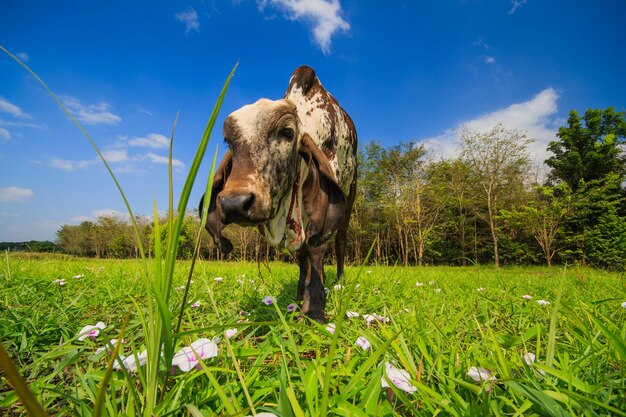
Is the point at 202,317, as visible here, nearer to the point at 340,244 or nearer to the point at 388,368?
the point at 388,368

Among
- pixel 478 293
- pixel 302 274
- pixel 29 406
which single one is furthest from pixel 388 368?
pixel 478 293

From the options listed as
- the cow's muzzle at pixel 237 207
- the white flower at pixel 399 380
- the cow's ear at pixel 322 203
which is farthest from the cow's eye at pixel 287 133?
the white flower at pixel 399 380

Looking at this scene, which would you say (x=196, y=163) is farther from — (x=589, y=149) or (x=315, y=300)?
(x=589, y=149)

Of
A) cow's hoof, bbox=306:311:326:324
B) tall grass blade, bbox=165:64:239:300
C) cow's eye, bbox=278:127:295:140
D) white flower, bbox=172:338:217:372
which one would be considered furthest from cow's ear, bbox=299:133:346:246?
tall grass blade, bbox=165:64:239:300

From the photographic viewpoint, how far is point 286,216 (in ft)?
7.76

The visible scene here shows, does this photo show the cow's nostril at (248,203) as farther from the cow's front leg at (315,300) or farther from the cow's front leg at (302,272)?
the cow's front leg at (302,272)

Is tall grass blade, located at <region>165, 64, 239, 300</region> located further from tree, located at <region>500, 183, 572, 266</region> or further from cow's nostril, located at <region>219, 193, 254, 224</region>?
tree, located at <region>500, 183, 572, 266</region>

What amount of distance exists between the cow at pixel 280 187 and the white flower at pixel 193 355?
0.68m

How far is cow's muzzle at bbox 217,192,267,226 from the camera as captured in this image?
151 centimetres

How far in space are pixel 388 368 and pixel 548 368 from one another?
480mm

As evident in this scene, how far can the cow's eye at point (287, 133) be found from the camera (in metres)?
2.04

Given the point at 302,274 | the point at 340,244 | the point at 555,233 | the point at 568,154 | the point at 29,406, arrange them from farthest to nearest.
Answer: the point at 568,154, the point at 555,233, the point at 340,244, the point at 302,274, the point at 29,406

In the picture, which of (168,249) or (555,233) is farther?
(555,233)

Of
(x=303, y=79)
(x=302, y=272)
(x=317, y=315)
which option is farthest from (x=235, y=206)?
(x=303, y=79)
